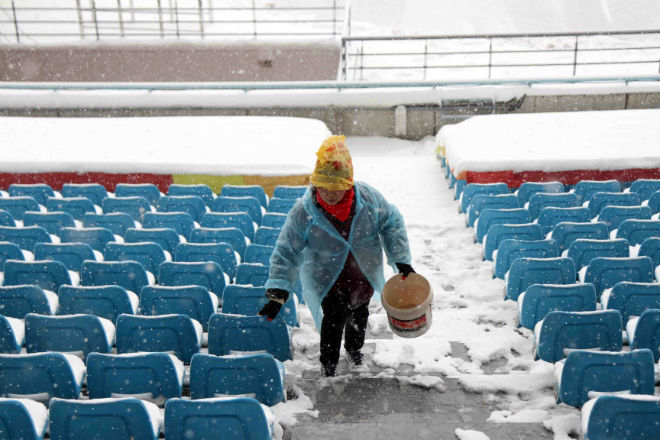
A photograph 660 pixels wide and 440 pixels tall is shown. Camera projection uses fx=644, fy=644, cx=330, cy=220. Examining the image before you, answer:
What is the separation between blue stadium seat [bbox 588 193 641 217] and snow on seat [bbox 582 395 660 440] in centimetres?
416

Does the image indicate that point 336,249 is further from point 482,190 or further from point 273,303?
point 482,190

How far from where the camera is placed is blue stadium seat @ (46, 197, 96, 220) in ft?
22.7

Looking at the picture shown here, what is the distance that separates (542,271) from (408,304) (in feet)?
4.13

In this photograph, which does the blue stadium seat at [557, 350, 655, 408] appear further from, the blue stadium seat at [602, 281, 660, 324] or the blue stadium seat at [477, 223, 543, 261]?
the blue stadium seat at [477, 223, 543, 261]

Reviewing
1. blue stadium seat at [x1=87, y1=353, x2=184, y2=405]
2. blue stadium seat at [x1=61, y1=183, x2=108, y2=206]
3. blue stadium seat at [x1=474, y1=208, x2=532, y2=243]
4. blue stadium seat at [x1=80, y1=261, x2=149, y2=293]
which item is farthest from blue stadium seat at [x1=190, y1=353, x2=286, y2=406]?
blue stadium seat at [x1=61, y1=183, x2=108, y2=206]

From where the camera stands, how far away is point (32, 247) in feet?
19.4

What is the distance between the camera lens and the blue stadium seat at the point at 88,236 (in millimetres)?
5879

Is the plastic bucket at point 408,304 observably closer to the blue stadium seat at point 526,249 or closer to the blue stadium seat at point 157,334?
the blue stadium seat at point 157,334

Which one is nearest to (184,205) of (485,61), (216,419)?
(216,419)

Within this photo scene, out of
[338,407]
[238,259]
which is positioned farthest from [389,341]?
[238,259]

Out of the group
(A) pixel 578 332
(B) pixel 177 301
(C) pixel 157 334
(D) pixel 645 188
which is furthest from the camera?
(D) pixel 645 188

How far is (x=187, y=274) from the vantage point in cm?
501

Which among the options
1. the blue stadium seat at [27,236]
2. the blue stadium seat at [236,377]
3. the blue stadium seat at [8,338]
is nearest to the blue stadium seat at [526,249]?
the blue stadium seat at [236,377]

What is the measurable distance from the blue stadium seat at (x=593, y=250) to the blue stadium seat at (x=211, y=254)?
2846 mm
